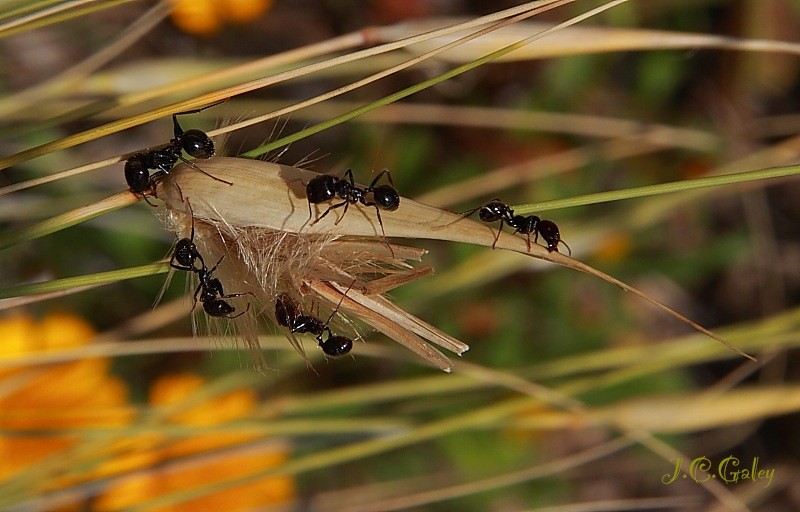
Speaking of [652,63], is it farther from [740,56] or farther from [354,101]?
[354,101]

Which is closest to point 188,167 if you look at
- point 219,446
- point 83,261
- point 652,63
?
point 219,446

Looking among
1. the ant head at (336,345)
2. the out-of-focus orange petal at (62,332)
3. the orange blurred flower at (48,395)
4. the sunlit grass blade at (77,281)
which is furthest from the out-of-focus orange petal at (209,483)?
the sunlit grass blade at (77,281)

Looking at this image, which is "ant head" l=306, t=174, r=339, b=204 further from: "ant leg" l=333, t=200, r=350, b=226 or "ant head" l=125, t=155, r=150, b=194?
"ant head" l=125, t=155, r=150, b=194

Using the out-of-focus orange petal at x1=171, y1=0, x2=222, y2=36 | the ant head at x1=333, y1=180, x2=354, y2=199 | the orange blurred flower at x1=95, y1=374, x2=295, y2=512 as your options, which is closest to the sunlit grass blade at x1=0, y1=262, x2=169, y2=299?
the ant head at x1=333, y1=180, x2=354, y2=199

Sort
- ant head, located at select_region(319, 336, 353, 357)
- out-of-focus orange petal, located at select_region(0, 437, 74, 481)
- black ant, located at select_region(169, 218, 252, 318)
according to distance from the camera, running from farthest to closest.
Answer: out-of-focus orange petal, located at select_region(0, 437, 74, 481) → ant head, located at select_region(319, 336, 353, 357) → black ant, located at select_region(169, 218, 252, 318)

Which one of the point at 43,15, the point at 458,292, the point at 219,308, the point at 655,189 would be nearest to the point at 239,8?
the point at 458,292

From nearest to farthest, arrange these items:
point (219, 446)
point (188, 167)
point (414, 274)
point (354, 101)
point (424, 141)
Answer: point (188, 167) < point (414, 274) < point (219, 446) < point (354, 101) < point (424, 141)
